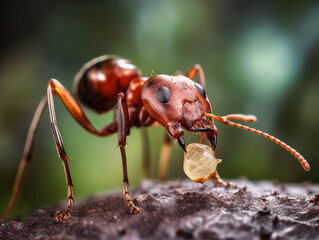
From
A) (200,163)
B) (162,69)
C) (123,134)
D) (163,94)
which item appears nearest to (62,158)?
(123,134)

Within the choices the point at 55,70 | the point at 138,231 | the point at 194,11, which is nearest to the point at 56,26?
the point at 55,70

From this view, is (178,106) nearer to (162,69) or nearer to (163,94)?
(163,94)

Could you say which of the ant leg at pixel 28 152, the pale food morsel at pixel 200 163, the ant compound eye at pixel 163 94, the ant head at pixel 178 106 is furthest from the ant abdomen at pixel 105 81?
the pale food morsel at pixel 200 163

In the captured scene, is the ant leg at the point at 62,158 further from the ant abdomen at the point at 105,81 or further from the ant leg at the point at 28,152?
the ant abdomen at the point at 105,81

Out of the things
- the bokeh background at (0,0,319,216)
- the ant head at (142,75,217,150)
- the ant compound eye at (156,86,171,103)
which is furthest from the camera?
the bokeh background at (0,0,319,216)

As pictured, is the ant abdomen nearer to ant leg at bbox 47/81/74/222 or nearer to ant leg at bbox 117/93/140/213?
ant leg at bbox 47/81/74/222

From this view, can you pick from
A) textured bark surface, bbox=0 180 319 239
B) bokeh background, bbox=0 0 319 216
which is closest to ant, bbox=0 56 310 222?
textured bark surface, bbox=0 180 319 239

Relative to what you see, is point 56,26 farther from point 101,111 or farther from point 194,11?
point 101,111
